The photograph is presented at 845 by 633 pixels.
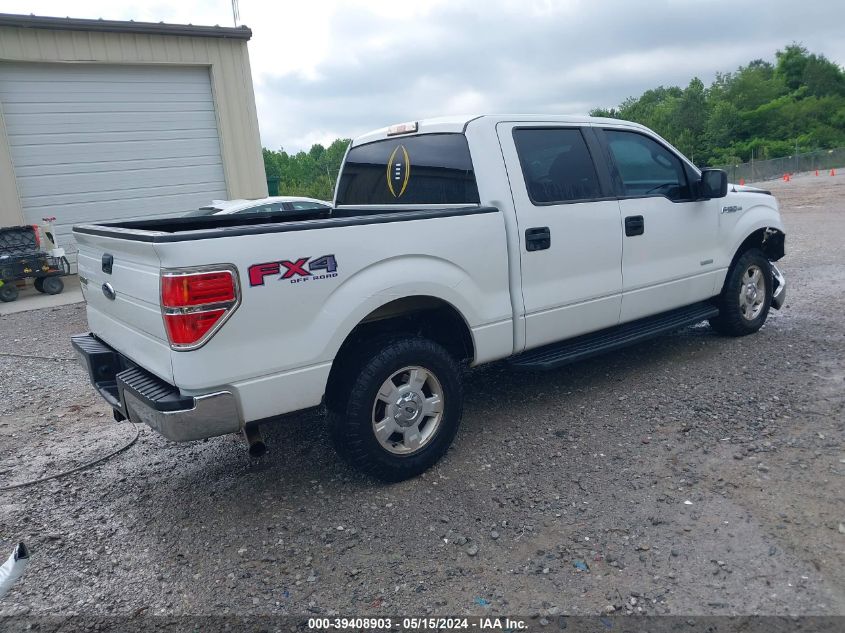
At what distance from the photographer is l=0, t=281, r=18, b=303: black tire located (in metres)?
11.1

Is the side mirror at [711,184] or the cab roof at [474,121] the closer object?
the cab roof at [474,121]

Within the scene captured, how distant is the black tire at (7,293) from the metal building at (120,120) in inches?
53.1

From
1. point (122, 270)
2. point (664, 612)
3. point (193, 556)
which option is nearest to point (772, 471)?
point (664, 612)

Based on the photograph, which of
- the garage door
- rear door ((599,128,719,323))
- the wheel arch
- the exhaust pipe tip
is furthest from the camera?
the garage door

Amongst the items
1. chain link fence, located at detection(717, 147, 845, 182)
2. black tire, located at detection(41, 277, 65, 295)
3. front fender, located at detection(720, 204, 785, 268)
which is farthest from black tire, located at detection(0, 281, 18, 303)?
chain link fence, located at detection(717, 147, 845, 182)

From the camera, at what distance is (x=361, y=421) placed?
359cm

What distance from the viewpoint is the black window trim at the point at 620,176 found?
16.0 ft

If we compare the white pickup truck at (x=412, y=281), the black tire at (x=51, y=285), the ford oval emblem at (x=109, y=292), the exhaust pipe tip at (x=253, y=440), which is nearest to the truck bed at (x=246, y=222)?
the white pickup truck at (x=412, y=281)

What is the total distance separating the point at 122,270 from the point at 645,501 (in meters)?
2.95

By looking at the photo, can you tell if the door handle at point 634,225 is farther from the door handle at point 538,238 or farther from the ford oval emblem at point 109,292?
the ford oval emblem at point 109,292

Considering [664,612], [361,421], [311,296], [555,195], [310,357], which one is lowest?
[664,612]

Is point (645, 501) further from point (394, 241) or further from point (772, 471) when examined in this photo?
point (394, 241)

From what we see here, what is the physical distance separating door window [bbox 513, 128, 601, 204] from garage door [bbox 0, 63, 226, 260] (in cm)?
971

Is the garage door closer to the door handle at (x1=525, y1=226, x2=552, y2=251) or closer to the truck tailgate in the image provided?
the truck tailgate
